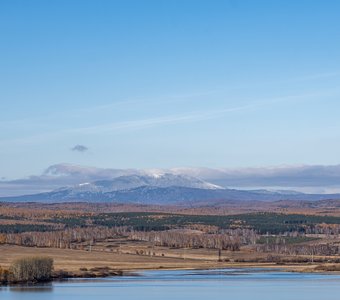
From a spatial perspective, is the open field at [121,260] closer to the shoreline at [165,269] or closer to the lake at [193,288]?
the shoreline at [165,269]

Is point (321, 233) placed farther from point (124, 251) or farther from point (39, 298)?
point (39, 298)

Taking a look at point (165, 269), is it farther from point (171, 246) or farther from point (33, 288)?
point (171, 246)

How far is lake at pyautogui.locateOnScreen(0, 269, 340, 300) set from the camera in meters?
74.5

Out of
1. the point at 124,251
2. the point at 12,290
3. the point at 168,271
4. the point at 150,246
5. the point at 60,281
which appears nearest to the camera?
the point at 12,290

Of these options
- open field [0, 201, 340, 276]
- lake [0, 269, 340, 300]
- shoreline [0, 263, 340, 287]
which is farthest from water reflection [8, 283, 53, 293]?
open field [0, 201, 340, 276]

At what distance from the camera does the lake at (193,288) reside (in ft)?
244

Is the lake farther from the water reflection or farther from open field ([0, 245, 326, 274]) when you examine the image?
open field ([0, 245, 326, 274])

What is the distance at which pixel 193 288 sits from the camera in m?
82.6

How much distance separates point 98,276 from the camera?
100812 mm

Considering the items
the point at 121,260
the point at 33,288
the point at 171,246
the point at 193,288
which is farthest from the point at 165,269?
the point at 171,246


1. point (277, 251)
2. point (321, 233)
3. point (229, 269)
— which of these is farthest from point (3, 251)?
point (321, 233)

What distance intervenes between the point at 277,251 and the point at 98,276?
173ft

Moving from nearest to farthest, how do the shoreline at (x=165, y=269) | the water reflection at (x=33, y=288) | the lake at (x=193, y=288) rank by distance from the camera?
the lake at (x=193, y=288) → the water reflection at (x=33, y=288) → the shoreline at (x=165, y=269)

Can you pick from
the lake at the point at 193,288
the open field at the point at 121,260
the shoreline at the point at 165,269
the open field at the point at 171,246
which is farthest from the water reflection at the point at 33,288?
the open field at the point at 121,260
